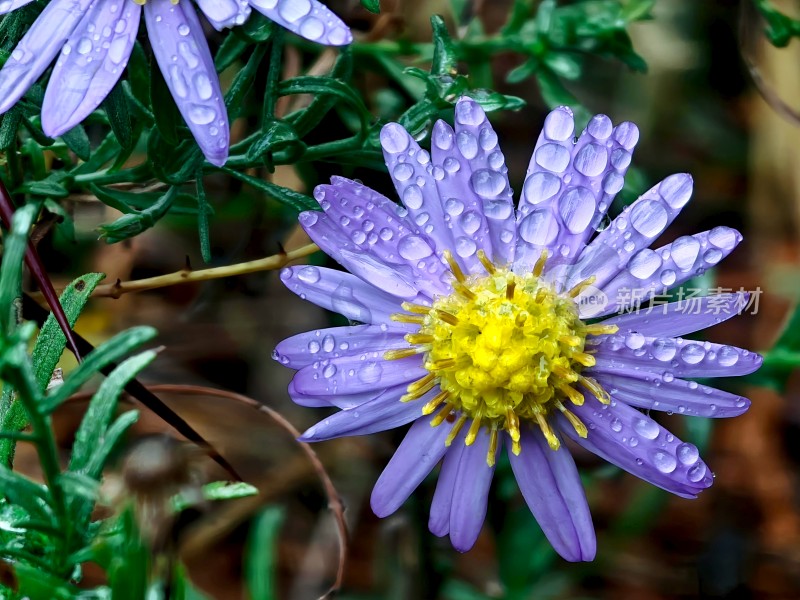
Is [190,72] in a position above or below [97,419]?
above

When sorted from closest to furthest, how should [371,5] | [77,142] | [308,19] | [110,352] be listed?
[110,352], [308,19], [371,5], [77,142]

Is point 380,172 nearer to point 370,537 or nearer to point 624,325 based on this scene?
point 624,325

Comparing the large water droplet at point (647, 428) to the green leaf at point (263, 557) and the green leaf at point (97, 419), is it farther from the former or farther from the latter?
the green leaf at point (97, 419)

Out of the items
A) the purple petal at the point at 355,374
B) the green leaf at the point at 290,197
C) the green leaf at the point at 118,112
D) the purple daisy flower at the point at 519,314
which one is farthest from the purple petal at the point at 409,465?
the green leaf at the point at 118,112

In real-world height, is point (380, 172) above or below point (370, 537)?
above

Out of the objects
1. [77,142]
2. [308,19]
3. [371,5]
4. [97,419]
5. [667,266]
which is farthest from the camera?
[77,142]

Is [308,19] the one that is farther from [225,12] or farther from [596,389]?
[596,389]

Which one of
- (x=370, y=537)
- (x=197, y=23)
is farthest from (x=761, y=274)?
(x=197, y=23)

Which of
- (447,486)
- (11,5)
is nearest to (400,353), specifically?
(447,486)
